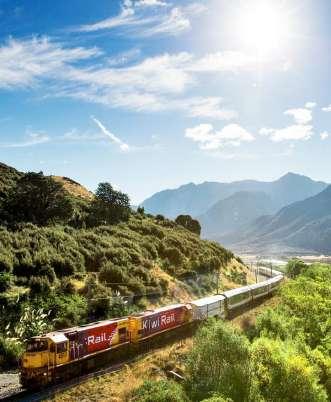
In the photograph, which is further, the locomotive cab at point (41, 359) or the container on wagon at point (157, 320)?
the container on wagon at point (157, 320)

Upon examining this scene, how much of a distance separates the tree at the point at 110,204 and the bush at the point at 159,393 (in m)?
51.6

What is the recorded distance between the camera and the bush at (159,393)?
2558 centimetres

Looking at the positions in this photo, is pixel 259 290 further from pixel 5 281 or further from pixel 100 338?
pixel 5 281

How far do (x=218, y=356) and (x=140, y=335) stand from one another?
32.9 feet

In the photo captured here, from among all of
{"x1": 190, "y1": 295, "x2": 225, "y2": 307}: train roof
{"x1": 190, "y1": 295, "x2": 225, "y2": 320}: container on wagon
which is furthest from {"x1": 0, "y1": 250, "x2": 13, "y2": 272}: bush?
{"x1": 190, "y1": 295, "x2": 225, "y2": 307}: train roof

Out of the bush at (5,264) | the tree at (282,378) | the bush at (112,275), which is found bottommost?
the tree at (282,378)

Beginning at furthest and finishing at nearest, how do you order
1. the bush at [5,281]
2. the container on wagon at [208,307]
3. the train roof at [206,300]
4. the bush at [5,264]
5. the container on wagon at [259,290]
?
the container on wagon at [259,290] → the train roof at [206,300] → the container on wagon at [208,307] → the bush at [5,264] → the bush at [5,281]

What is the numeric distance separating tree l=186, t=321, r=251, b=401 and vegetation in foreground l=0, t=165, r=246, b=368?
13.2 m

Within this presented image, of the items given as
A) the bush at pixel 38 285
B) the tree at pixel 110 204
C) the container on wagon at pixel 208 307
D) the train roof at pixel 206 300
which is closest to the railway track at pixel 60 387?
the bush at pixel 38 285

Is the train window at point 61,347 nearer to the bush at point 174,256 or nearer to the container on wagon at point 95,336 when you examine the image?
the container on wagon at point 95,336

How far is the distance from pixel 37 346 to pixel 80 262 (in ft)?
76.7

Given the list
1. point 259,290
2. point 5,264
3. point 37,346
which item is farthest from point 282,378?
point 259,290

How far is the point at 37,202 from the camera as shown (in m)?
67.4

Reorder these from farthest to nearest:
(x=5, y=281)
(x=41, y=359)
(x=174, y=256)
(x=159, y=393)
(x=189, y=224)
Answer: (x=189, y=224), (x=174, y=256), (x=5, y=281), (x=41, y=359), (x=159, y=393)
